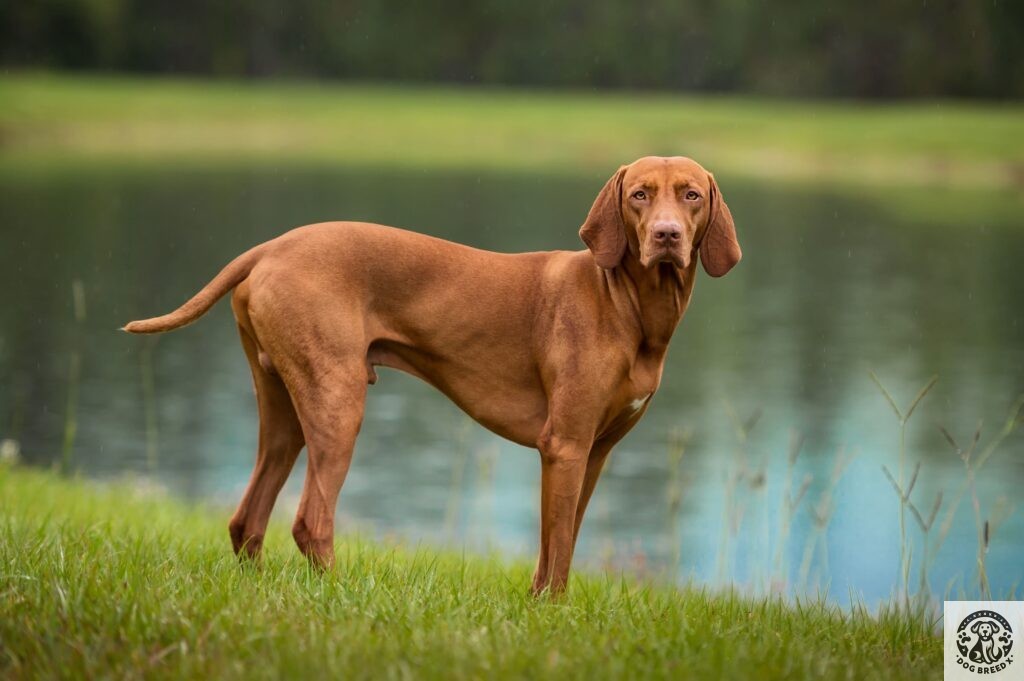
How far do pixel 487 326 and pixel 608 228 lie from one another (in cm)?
61

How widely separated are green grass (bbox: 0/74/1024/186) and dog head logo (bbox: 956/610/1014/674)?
1723 inches

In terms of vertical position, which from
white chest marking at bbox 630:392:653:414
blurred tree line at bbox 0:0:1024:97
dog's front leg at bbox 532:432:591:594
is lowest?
dog's front leg at bbox 532:432:591:594

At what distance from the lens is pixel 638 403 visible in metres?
5.54

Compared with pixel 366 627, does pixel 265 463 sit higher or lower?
higher

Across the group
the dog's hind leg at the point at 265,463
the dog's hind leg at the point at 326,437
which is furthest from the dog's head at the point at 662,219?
the dog's hind leg at the point at 265,463

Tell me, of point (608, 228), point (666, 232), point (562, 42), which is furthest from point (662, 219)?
point (562, 42)

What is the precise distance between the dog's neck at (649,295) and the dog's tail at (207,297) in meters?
1.39

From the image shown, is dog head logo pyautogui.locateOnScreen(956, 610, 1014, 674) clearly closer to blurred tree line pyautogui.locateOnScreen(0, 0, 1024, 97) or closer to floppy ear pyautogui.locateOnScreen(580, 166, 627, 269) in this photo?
floppy ear pyautogui.locateOnScreen(580, 166, 627, 269)

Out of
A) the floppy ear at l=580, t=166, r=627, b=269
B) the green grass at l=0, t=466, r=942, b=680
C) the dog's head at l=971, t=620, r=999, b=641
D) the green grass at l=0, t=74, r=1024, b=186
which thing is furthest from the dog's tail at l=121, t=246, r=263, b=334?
the green grass at l=0, t=74, r=1024, b=186

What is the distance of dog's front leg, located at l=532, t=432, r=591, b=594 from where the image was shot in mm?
5387

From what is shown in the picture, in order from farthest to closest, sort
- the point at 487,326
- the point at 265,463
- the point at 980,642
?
1. the point at 265,463
2. the point at 487,326
3. the point at 980,642

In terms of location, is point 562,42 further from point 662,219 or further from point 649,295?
point 662,219

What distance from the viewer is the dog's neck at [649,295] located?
215 inches

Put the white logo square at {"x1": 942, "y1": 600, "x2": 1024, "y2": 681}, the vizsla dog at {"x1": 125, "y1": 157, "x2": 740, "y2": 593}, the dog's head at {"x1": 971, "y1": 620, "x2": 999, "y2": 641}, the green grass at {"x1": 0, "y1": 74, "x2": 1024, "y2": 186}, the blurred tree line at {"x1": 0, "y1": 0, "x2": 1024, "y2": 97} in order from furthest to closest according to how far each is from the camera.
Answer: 1. the blurred tree line at {"x1": 0, "y1": 0, "x2": 1024, "y2": 97}
2. the green grass at {"x1": 0, "y1": 74, "x2": 1024, "y2": 186}
3. the vizsla dog at {"x1": 125, "y1": 157, "x2": 740, "y2": 593}
4. the dog's head at {"x1": 971, "y1": 620, "x2": 999, "y2": 641}
5. the white logo square at {"x1": 942, "y1": 600, "x2": 1024, "y2": 681}
